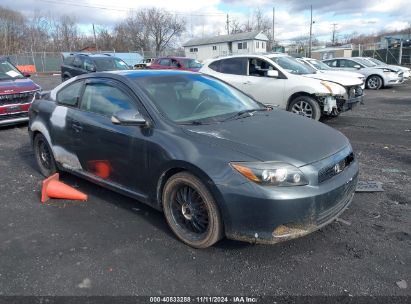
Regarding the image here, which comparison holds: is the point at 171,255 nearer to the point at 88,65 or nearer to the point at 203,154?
the point at 203,154

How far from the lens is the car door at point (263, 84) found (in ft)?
30.7

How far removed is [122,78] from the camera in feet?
13.8

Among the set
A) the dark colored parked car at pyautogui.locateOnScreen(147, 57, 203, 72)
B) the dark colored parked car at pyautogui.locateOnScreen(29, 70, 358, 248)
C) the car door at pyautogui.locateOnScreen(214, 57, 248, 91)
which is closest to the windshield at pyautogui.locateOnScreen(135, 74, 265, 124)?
the dark colored parked car at pyautogui.locateOnScreen(29, 70, 358, 248)

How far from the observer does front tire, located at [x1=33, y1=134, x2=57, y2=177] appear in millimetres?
5398

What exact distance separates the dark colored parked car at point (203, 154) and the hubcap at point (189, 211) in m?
0.01

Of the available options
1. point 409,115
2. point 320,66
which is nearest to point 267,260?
point 409,115

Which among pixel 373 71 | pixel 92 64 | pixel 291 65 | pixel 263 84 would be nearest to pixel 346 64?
pixel 373 71

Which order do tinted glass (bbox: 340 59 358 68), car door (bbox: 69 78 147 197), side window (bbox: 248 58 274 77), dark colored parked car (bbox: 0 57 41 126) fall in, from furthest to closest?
tinted glass (bbox: 340 59 358 68) → side window (bbox: 248 58 274 77) → dark colored parked car (bbox: 0 57 41 126) → car door (bbox: 69 78 147 197)

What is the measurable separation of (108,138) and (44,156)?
1.99 meters

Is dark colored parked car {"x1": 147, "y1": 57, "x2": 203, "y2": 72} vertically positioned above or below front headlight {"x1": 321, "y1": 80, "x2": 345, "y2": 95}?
above

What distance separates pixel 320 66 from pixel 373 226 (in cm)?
1404

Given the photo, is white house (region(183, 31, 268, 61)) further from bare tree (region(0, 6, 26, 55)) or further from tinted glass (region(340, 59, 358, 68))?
tinted glass (region(340, 59, 358, 68))

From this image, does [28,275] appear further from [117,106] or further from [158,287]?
[117,106]

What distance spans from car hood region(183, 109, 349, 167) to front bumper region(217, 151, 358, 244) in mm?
253
